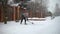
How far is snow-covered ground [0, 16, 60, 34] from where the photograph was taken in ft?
7.27

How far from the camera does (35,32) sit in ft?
7.27

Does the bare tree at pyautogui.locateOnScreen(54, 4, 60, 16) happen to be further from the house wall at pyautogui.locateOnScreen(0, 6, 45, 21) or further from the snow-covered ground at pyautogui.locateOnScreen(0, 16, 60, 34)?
the house wall at pyautogui.locateOnScreen(0, 6, 45, 21)

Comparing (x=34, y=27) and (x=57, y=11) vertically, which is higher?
(x=57, y=11)

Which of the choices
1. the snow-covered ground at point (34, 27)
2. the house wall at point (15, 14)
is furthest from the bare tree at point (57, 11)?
the house wall at point (15, 14)

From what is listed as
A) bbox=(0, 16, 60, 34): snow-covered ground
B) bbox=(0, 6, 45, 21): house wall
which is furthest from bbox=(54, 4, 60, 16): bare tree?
bbox=(0, 6, 45, 21): house wall

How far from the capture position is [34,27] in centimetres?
223

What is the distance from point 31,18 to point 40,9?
0.15 meters

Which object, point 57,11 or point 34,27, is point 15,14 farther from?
point 57,11

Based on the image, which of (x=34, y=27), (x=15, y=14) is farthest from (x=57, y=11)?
(x=15, y=14)

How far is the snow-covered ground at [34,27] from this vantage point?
221 centimetres

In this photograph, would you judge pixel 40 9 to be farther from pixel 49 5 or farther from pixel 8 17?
pixel 8 17

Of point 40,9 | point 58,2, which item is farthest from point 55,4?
point 40,9

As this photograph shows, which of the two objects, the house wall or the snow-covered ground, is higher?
the house wall

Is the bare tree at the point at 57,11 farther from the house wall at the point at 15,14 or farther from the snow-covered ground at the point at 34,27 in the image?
the house wall at the point at 15,14
